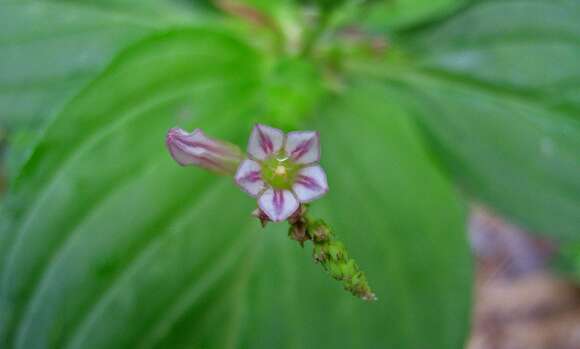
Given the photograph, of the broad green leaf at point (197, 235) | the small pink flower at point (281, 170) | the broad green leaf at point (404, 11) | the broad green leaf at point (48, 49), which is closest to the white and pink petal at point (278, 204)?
the small pink flower at point (281, 170)

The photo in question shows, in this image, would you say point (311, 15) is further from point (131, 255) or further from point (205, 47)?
point (131, 255)

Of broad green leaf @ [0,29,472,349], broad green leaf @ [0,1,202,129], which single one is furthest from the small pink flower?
broad green leaf @ [0,1,202,129]

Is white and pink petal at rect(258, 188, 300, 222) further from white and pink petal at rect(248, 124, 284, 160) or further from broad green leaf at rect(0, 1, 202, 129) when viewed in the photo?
broad green leaf at rect(0, 1, 202, 129)

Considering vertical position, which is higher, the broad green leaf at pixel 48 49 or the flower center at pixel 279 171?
the broad green leaf at pixel 48 49

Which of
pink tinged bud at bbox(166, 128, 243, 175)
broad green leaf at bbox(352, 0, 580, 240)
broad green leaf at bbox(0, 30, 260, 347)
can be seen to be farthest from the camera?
broad green leaf at bbox(352, 0, 580, 240)

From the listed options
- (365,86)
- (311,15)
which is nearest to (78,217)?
(365,86)

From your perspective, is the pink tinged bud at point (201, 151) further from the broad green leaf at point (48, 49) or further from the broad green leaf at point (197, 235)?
the broad green leaf at point (48, 49)

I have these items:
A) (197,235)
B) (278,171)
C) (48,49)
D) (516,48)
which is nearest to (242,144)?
(197,235)

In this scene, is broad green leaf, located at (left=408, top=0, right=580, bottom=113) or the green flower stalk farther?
broad green leaf, located at (left=408, top=0, right=580, bottom=113)
